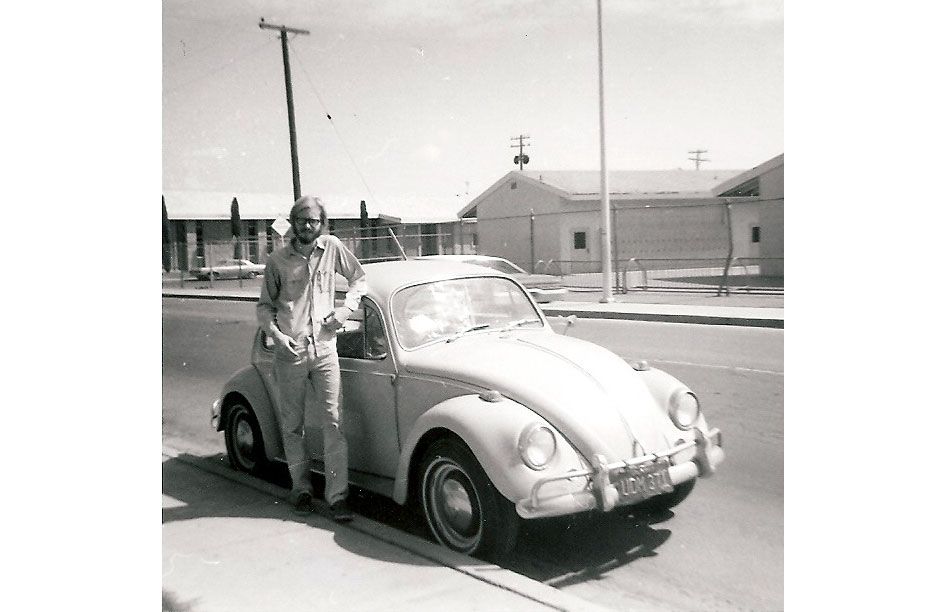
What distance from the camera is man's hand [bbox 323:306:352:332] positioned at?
436cm

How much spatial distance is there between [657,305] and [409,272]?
5.45 meters

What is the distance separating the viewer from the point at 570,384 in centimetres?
379

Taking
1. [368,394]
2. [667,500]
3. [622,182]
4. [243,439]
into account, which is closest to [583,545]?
[667,500]

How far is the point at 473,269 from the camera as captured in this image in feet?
15.4

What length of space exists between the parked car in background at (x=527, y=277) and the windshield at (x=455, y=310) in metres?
0.27

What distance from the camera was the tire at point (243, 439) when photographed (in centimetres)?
515

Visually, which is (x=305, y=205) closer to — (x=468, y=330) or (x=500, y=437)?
(x=468, y=330)

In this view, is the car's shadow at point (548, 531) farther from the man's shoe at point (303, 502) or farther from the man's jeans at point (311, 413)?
the man's jeans at point (311, 413)

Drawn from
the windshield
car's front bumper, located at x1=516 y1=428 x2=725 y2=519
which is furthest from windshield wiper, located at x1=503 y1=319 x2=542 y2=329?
car's front bumper, located at x1=516 y1=428 x2=725 y2=519

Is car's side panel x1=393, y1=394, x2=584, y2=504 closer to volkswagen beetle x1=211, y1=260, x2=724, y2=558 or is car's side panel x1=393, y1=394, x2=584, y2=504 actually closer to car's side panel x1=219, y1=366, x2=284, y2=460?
volkswagen beetle x1=211, y1=260, x2=724, y2=558

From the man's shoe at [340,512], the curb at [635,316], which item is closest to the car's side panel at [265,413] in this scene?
the curb at [635,316]
